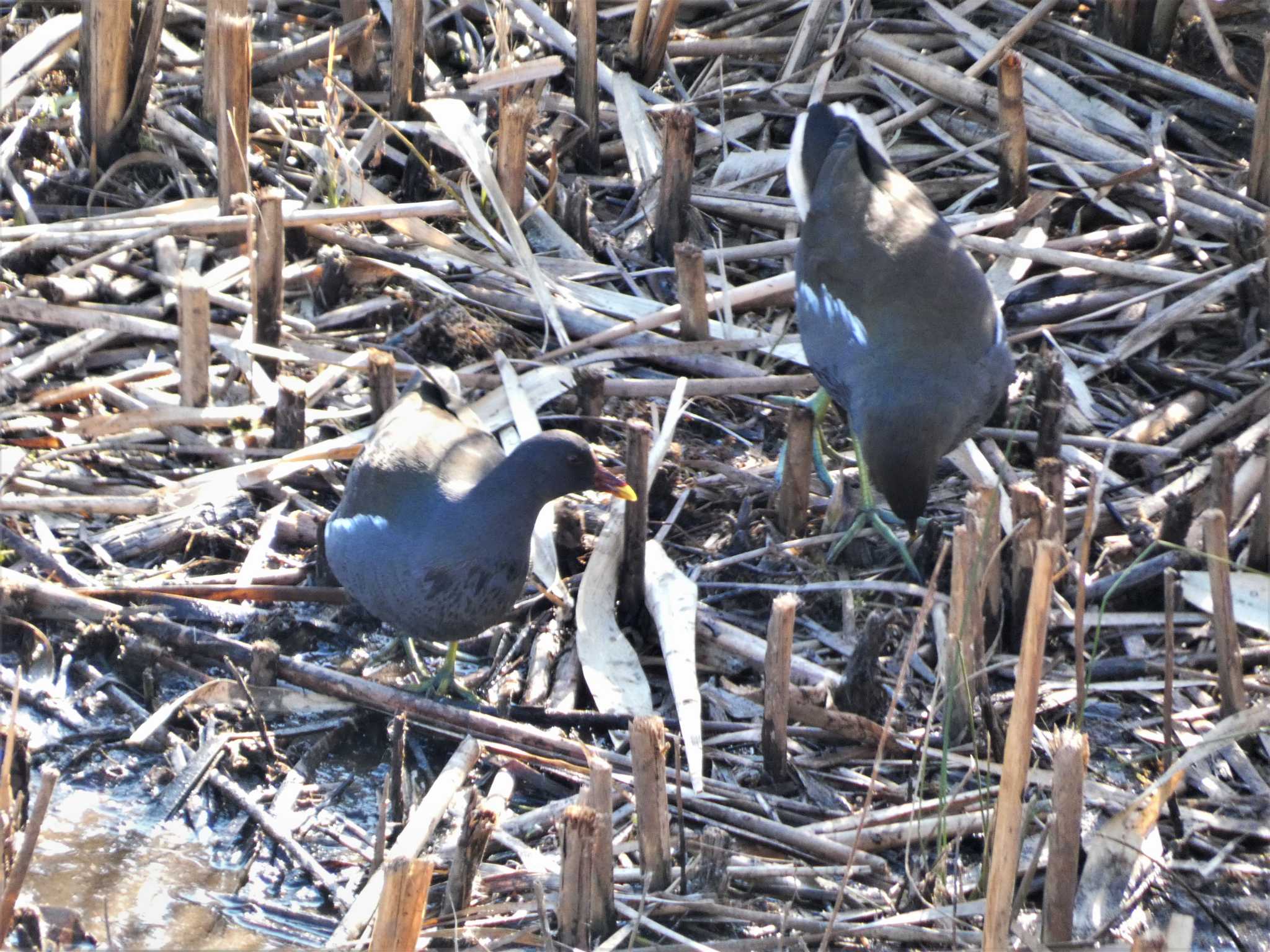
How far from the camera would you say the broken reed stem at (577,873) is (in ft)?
8.41

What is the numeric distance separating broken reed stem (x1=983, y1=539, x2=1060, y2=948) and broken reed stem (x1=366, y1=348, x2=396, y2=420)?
251 cm

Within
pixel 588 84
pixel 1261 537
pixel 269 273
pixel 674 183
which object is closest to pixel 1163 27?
pixel 674 183

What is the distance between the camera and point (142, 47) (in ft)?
17.3

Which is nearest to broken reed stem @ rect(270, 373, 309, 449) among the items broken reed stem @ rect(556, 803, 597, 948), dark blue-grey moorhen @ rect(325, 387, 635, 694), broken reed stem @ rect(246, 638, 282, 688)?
Answer: dark blue-grey moorhen @ rect(325, 387, 635, 694)

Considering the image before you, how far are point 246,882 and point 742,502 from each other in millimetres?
1822

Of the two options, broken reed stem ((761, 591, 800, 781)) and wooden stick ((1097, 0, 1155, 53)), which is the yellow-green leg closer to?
broken reed stem ((761, 591, 800, 781))

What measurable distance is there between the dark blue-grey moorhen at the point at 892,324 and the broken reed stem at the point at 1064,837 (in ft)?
4.34

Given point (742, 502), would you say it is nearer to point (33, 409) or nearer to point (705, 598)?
point (705, 598)

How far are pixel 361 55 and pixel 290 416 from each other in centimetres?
210

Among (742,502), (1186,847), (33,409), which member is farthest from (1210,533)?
→ (33,409)

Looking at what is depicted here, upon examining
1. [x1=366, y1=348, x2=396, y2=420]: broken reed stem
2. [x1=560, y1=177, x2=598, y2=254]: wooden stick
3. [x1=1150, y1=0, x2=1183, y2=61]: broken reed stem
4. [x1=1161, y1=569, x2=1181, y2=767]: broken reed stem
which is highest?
[x1=1150, y1=0, x2=1183, y2=61]: broken reed stem

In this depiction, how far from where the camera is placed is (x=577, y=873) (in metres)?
2.65

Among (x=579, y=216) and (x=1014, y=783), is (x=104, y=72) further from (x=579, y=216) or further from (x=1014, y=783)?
(x=1014, y=783)

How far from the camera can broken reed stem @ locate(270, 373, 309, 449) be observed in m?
4.31
